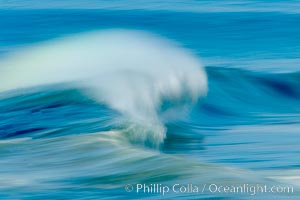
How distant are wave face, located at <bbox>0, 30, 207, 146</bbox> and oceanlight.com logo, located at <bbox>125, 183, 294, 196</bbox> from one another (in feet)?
5.81

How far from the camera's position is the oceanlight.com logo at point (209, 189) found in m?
7.30

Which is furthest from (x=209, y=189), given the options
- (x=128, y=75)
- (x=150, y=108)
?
(x=128, y=75)

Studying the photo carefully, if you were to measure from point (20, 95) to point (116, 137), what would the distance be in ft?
10.9

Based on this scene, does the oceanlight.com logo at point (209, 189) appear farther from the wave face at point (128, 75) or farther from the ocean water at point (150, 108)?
the wave face at point (128, 75)

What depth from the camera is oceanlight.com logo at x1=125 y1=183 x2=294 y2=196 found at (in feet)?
23.9

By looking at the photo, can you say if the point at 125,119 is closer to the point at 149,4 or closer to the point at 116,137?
the point at 116,137

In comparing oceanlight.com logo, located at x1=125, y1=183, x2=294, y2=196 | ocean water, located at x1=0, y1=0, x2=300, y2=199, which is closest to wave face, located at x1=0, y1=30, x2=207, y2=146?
ocean water, located at x1=0, y1=0, x2=300, y2=199

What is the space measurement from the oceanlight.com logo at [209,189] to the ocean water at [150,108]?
0.9 inches

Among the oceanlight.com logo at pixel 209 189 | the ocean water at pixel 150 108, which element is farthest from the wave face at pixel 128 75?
the oceanlight.com logo at pixel 209 189

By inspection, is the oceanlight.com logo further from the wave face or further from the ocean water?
the wave face

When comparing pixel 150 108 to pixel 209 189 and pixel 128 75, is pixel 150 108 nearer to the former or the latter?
pixel 128 75

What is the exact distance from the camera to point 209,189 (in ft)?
24.3

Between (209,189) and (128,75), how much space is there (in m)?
5.29

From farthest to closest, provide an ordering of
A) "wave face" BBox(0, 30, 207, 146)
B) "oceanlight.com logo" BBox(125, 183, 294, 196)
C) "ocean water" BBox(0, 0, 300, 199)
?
"wave face" BBox(0, 30, 207, 146) → "ocean water" BBox(0, 0, 300, 199) → "oceanlight.com logo" BBox(125, 183, 294, 196)
